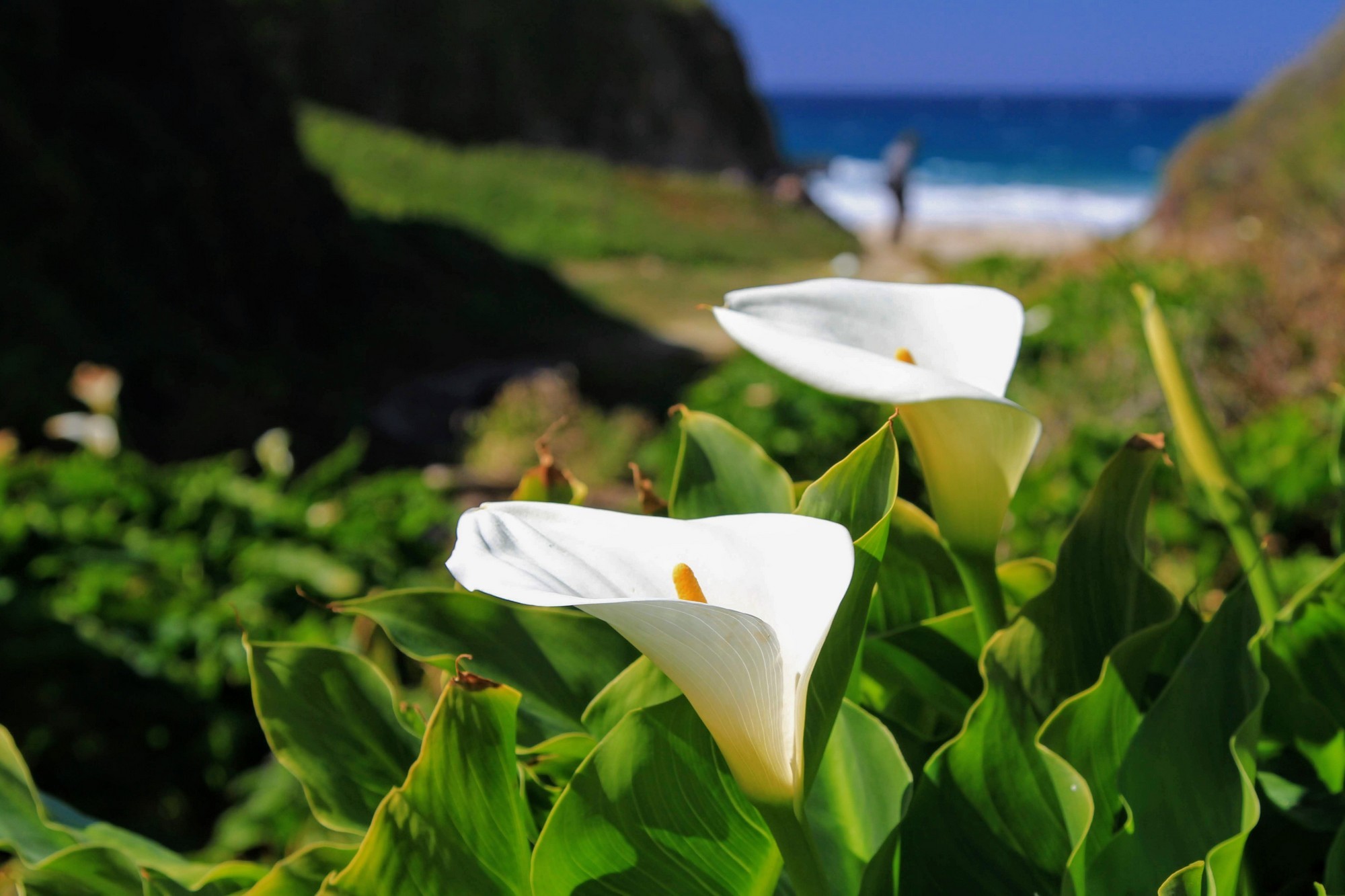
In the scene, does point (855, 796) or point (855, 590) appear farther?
point (855, 796)

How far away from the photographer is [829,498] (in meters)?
0.59

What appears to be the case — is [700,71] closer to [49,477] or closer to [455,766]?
[49,477]

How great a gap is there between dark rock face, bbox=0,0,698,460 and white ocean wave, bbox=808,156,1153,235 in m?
19.6

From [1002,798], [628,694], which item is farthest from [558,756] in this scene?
[1002,798]

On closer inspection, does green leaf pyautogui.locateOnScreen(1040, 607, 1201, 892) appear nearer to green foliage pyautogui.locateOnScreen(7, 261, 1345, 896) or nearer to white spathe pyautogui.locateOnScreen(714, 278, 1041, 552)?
green foliage pyautogui.locateOnScreen(7, 261, 1345, 896)

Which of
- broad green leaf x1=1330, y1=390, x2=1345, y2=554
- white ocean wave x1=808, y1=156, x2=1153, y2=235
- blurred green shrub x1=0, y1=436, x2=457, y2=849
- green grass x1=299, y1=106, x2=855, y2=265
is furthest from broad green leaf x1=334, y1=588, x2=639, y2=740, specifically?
white ocean wave x1=808, y1=156, x2=1153, y2=235

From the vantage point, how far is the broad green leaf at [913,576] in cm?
78

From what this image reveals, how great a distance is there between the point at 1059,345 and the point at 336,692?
3.97 metres

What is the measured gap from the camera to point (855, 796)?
2.18 ft

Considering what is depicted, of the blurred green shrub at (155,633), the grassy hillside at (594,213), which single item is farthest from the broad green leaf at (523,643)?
the grassy hillside at (594,213)

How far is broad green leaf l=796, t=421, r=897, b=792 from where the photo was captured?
1.70ft

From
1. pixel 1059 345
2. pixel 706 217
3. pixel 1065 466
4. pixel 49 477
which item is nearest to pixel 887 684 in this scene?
pixel 1065 466

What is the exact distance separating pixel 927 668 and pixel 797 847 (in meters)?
0.24

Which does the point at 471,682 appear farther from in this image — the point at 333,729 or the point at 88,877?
the point at 88,877
